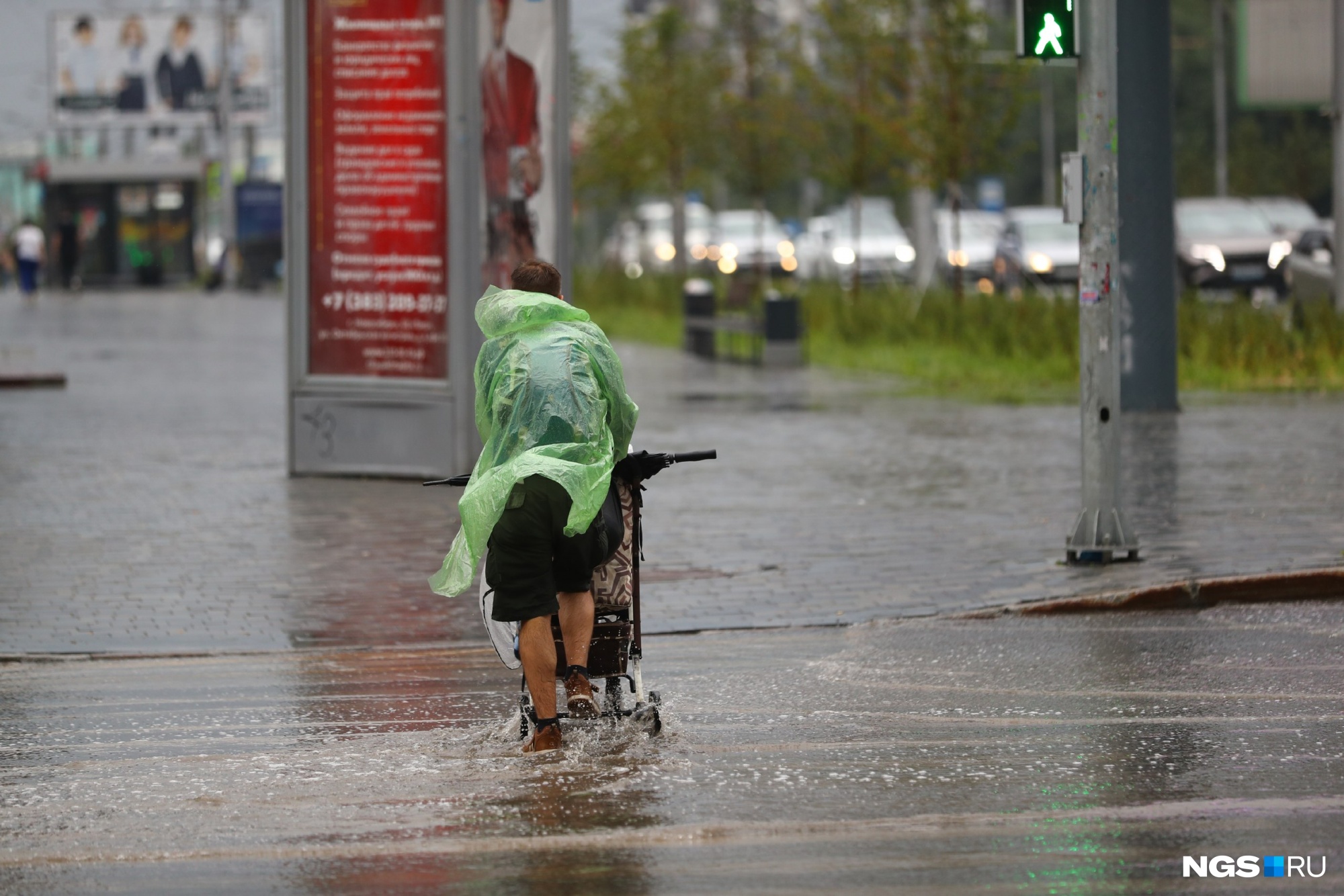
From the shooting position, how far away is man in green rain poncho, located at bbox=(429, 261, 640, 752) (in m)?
6.50

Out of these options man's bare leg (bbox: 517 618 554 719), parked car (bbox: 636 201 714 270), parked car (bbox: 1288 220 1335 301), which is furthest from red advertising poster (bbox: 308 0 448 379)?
parked car (bbox: 636 201 714 270)

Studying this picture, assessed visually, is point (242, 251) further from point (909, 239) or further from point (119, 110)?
point (909, 239)

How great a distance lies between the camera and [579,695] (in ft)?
21.9

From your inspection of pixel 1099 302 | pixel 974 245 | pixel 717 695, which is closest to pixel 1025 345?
pixel 1099 302

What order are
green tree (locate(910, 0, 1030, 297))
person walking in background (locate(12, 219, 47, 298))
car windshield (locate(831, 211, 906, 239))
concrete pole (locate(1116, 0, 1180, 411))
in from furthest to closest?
car windshield (locate(831, 211, 906, 239))
person walking in background (locate(12, 219, 47, 298))
green tree (locate(910, 0, 1030, 297))
concrete pole (locate(1116, 0, 1180, 411))

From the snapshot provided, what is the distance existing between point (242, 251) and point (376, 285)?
149 feet

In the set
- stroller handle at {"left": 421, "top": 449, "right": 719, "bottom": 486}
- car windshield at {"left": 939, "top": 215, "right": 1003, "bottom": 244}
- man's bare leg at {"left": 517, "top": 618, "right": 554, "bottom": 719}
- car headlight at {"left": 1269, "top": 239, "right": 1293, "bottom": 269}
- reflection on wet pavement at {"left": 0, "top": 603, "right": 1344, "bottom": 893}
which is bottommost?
reflection on wet pavement at {"left": 0, "top": 603, "right": 1344, "bottom": 893}

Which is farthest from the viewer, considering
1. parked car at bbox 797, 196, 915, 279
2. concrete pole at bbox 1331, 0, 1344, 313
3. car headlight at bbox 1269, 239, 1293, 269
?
parked car at bbox 797, 196, 915, 279

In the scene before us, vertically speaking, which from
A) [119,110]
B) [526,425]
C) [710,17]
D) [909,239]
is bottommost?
[526,425]

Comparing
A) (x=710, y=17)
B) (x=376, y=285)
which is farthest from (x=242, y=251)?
(x=710, y=17)

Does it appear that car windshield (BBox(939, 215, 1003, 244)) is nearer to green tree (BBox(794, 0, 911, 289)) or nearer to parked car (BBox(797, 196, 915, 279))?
parked car (BBox(797, 196, 915, 279))

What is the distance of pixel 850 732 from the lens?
6.83 m

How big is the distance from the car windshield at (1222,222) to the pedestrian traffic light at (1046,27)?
27.7 m

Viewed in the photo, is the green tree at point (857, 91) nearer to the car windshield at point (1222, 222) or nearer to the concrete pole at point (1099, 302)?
the car windshield at point (1222, 222)
